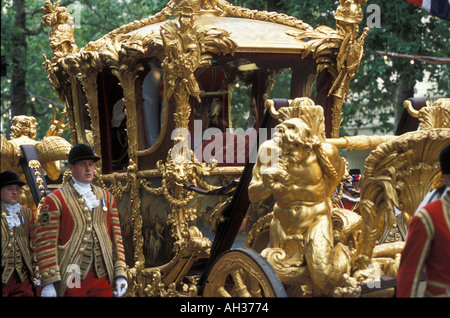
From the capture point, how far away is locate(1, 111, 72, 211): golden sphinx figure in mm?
8969

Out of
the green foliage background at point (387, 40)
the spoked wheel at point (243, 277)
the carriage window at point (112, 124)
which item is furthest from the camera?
the green foliage background at point (387, 40)

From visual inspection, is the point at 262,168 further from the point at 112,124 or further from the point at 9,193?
the point at 112,124

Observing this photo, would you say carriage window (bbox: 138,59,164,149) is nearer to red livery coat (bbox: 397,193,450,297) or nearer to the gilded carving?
the gilded carving

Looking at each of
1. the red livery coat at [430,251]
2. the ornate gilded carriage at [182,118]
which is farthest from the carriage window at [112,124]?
the red livery coat at [430,251]

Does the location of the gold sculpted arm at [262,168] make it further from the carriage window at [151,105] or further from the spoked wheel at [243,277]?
the carriage window at [151,105]

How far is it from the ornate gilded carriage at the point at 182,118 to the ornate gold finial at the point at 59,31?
1.20ft

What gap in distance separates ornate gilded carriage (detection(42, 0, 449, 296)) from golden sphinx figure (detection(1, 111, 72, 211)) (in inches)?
17.0

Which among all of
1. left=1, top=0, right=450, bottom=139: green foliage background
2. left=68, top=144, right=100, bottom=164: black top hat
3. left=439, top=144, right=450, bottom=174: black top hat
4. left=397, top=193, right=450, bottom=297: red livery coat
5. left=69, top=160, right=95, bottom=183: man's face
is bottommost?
left=1, top=0, right=450, bottom=139: green foliage background

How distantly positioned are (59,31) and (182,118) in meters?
2.40

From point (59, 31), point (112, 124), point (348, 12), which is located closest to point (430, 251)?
point (348, 12)

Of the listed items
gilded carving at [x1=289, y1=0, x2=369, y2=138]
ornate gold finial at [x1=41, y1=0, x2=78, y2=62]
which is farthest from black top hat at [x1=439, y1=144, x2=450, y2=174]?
ornate gold finial at [x1=41, y1=0, x2=78, y2=62]

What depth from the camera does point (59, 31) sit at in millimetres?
9672

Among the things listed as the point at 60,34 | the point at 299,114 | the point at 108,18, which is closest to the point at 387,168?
the point at 299,114

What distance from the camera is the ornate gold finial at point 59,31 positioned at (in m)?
9.62
